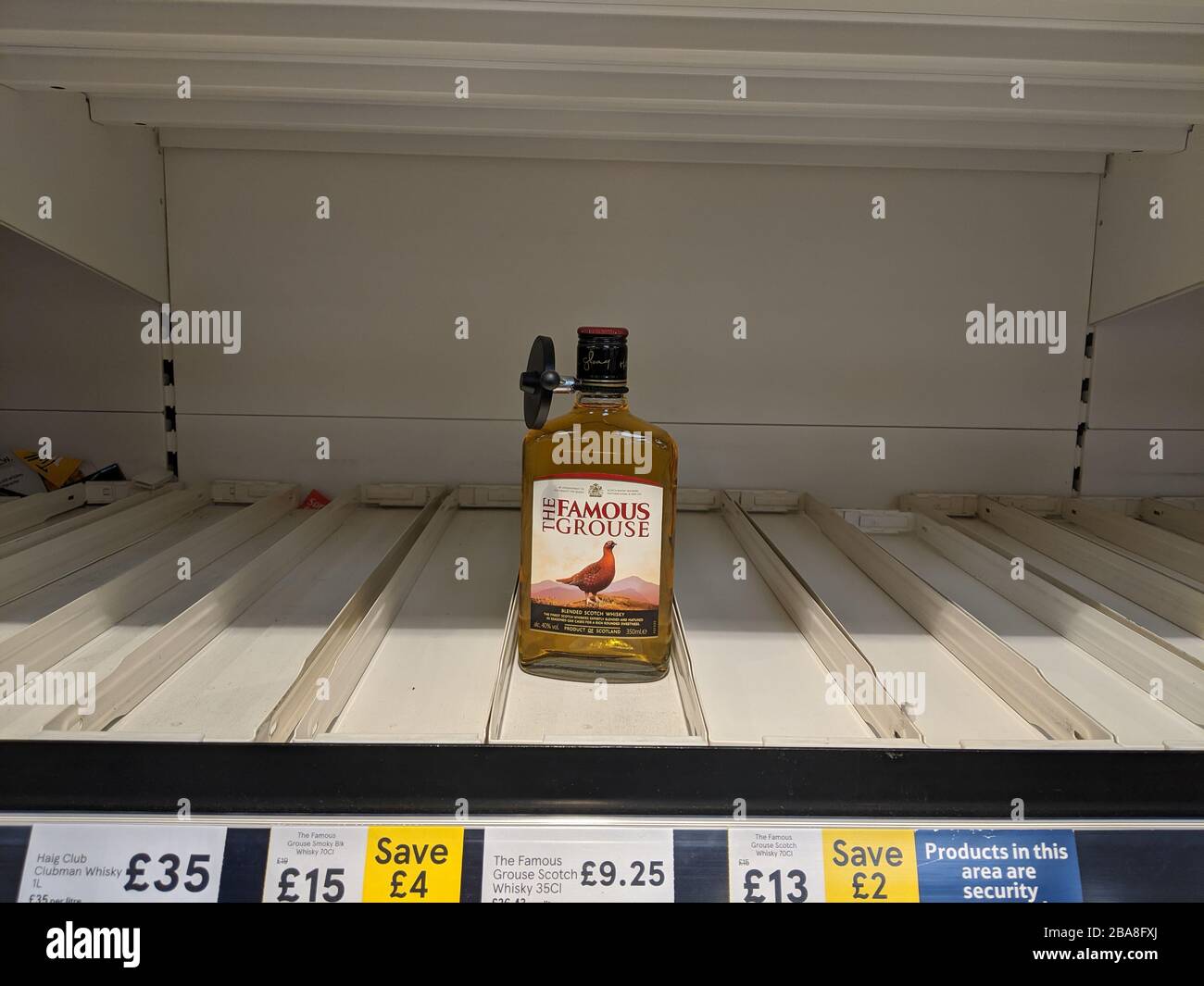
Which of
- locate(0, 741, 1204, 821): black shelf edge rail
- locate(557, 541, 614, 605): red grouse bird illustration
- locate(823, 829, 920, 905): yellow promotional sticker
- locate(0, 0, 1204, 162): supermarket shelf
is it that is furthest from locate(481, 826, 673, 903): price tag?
locate(0, 0, 1204, 162): supermarket shelf

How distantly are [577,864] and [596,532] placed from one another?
11.2 inches

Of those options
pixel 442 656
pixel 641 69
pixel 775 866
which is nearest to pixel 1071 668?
pixel 775 866

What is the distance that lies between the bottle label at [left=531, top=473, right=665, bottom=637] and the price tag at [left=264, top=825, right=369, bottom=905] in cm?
27

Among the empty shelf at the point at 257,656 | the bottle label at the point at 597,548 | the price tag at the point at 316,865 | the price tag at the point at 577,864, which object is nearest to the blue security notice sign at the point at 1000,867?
the price tag at the point at 577,864

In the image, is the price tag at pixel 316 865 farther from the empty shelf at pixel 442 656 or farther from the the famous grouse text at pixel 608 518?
the the famous grouse text at pixel 608 518

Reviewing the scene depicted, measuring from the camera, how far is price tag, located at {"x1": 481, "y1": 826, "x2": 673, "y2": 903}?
0.60 m

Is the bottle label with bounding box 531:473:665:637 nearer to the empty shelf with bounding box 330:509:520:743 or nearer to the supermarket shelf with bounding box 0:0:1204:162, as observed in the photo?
the empty shelf with bounding box 330:509:520:743

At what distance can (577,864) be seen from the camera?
1.98 ft

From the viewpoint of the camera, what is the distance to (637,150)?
1.29 m

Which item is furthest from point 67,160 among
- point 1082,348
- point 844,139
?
point 1082,348

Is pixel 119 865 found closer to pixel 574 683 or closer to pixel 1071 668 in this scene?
pixel 574 683

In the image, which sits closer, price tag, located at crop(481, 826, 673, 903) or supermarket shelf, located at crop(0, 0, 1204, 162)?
price tag, located at crop(481, 826, 673, 903)

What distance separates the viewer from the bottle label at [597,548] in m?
0.76
